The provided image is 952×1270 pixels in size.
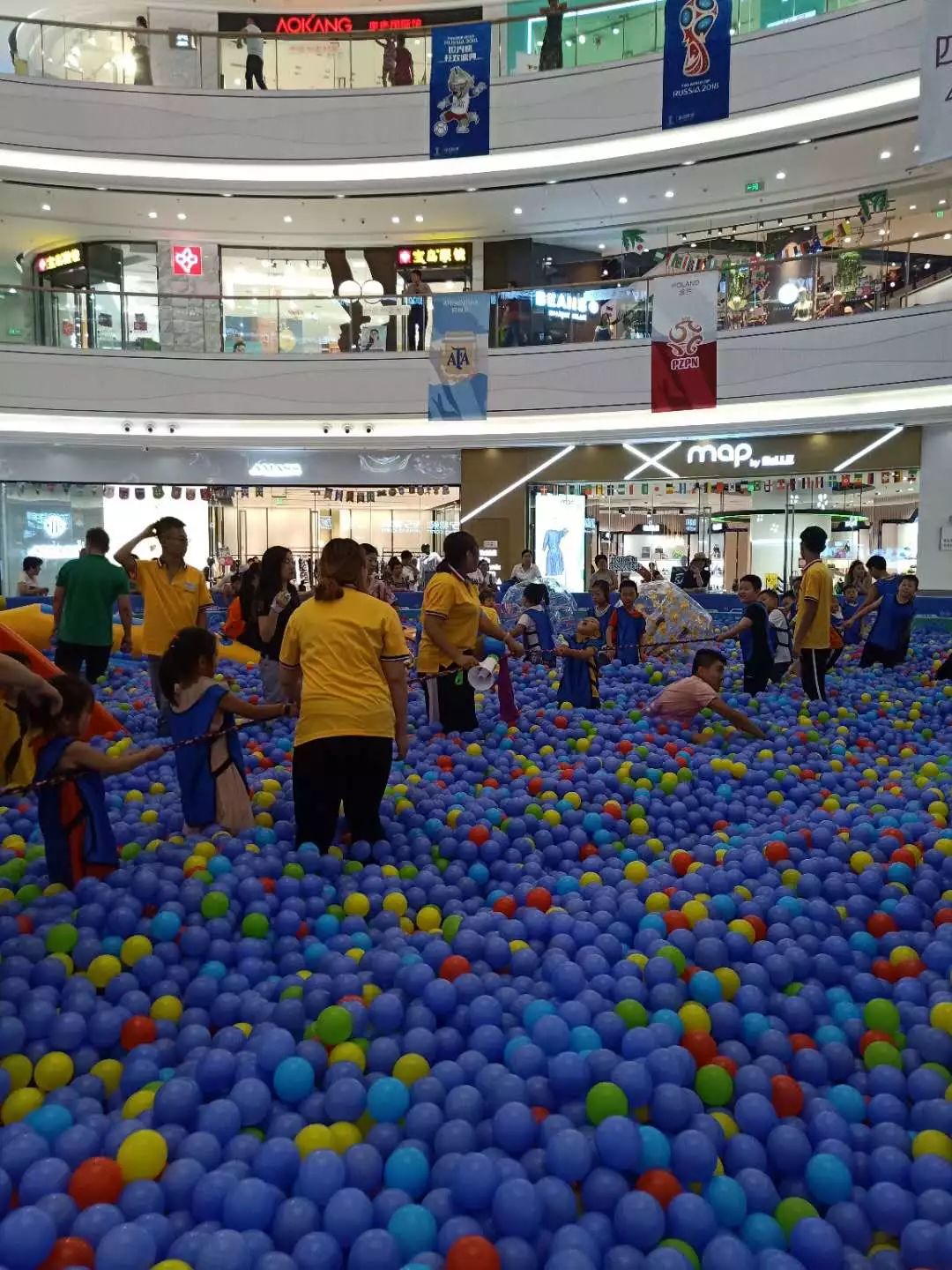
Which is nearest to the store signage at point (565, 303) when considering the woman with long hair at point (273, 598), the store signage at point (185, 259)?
the store signage at point (185, 259)

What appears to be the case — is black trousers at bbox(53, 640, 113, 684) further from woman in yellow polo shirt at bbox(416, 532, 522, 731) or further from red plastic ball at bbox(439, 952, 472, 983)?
red plastic ball at bbox(439, 952, 472, 983)

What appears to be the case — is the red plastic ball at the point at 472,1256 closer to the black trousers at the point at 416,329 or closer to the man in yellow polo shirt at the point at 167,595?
the man in yellow polo shirt at the point at 167,595

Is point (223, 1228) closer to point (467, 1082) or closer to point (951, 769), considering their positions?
point (467, 1082)

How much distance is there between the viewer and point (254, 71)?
1656 centimetres

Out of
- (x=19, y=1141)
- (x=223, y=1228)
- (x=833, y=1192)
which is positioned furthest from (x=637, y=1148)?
(x=19, y=1141)

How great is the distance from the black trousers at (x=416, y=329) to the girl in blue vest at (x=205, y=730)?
12.7 m

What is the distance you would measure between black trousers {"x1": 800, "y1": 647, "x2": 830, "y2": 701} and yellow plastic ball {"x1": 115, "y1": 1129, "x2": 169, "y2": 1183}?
6.37 m

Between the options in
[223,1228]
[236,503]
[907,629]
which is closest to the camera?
[223,1228]

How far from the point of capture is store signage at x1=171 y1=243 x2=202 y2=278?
1862 cm

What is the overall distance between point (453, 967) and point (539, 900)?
2.33ft

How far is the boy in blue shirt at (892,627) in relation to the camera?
32.4 feet

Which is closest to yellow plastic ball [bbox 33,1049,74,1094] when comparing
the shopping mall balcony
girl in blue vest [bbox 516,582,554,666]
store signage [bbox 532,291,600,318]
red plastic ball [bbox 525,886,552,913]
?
red plastic ball [bbox 525,886,552,913]

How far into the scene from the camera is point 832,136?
1408 centimetres

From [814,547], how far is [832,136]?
954 centimetres
